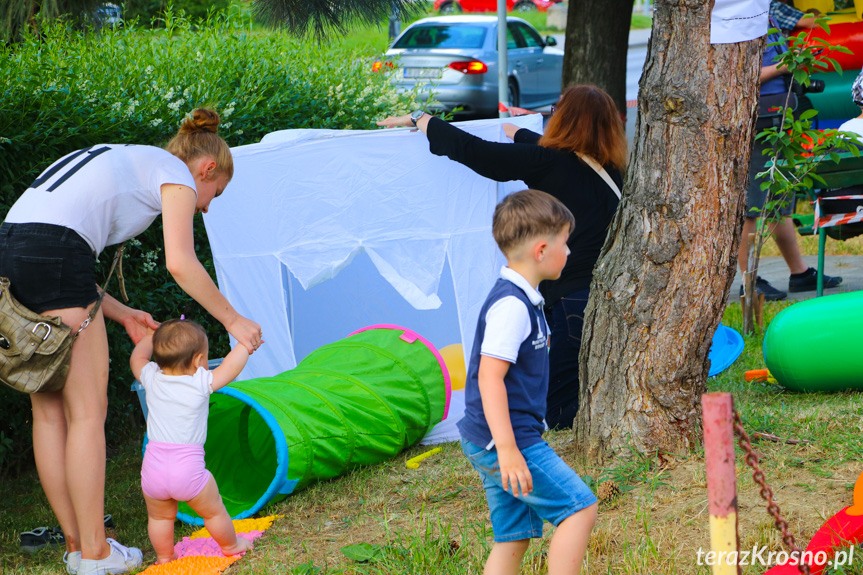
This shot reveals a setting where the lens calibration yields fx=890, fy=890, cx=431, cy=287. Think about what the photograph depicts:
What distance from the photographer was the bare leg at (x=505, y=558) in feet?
7.82

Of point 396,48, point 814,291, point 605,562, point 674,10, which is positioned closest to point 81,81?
point 674,10

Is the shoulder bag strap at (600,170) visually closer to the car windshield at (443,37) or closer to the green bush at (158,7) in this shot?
the green bush at (158,7)

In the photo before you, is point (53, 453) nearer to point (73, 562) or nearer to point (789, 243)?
point (73, 562)

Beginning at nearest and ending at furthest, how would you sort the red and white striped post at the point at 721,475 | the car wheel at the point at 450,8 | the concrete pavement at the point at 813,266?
the red and white striped post at the point at 721,475 → the concrete pavement at the point at 813,266 → the car wheel at the point at 450,8

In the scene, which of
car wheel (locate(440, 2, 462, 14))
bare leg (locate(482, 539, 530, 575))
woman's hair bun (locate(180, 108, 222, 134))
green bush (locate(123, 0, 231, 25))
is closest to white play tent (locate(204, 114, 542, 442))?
woman's hair bun (locate(180, 108, 222, 134))

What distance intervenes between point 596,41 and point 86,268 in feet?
18.6

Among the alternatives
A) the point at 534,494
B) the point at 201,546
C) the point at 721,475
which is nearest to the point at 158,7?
the point at 201,546

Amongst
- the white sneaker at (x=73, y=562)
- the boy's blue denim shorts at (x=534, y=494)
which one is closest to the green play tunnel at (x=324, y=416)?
the white sneaker at (x=73, y=562)

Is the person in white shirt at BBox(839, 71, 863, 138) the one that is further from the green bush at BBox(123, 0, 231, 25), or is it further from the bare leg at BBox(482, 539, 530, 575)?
the green bush at BBox(123, 0, 231, 25)

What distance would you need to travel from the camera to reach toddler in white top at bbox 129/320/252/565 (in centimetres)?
311

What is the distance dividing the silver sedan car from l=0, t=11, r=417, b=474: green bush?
19.9ft

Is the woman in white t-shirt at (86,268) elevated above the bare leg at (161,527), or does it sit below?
above

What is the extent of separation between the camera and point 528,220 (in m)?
2.31

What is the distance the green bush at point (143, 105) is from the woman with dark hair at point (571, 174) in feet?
5.11
